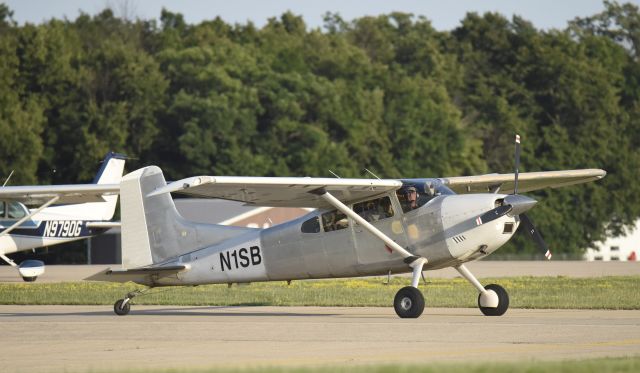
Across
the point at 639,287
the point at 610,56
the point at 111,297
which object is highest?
the point at 610,56

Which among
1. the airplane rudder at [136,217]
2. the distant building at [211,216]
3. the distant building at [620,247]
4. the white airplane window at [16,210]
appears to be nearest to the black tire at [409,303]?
the airplane rudder at [136,217]

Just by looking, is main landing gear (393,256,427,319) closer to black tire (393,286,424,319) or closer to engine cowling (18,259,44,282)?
black tire (393,286,424,319)

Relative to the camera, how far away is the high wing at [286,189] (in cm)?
1808

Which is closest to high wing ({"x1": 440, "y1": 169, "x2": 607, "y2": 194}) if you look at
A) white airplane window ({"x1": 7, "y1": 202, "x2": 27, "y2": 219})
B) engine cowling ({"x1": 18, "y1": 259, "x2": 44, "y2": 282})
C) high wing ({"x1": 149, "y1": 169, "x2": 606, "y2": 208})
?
high wing ({"x1": 149, "y1": 169, "x2": 606, "y2": 208})

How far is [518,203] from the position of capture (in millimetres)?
18109

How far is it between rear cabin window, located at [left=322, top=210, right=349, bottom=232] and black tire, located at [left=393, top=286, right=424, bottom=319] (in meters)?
1.76

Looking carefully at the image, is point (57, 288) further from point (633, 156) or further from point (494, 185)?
point (633, 156)

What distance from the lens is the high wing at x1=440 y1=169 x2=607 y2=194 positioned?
832 inches

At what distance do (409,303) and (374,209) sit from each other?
1.83 metres

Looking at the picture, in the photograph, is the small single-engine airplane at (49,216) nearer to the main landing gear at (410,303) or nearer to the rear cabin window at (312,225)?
the rear cabin window at (312,225)

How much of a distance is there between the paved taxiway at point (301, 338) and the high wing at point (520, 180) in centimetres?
230

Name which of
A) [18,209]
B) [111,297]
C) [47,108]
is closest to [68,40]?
[47,108]

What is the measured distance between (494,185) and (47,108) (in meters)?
49.2

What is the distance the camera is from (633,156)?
3036 inches
